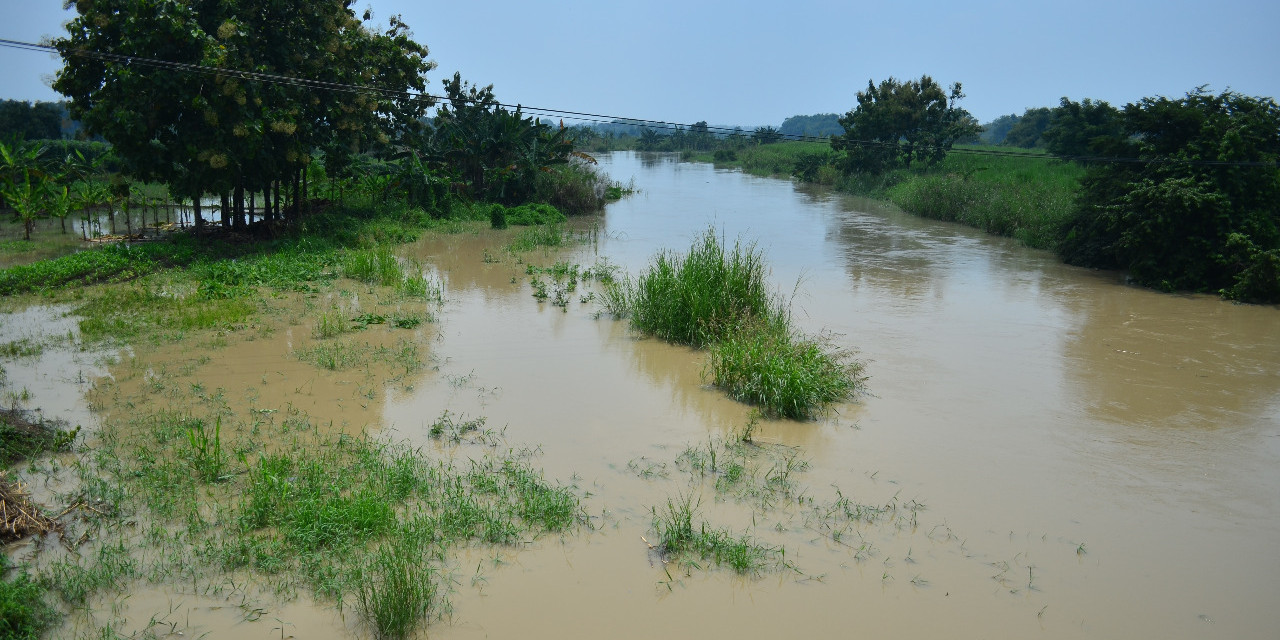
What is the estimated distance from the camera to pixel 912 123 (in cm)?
3256

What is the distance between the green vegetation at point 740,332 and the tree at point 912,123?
908 inches

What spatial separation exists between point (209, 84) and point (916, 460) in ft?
41.0

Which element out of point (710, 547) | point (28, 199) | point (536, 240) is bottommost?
point (710, 547)

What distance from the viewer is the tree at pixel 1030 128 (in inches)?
2052

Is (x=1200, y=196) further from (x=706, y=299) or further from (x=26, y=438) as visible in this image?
(x=26, y=438)

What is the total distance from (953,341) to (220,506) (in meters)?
9.20

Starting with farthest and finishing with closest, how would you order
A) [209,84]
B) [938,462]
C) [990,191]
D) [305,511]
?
[990,191], [209,84], [938,462], [305,511]

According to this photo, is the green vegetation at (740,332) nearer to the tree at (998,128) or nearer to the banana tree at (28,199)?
the banana tree at (28,199)

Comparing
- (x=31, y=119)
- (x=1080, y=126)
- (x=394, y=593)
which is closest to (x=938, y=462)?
(x=394, y=593)

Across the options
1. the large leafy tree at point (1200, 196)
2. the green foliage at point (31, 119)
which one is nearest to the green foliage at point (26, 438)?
the large leafy tree at point (1200, 196)

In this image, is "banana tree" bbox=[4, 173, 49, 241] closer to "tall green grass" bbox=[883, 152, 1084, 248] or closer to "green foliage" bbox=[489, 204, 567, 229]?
"green foliage" bbox=[489, 204, 567, 229]

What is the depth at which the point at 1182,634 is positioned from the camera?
15.4 ft

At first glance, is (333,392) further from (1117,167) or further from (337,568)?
(1117,167)

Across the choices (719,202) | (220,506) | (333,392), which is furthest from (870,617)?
(719,202)
